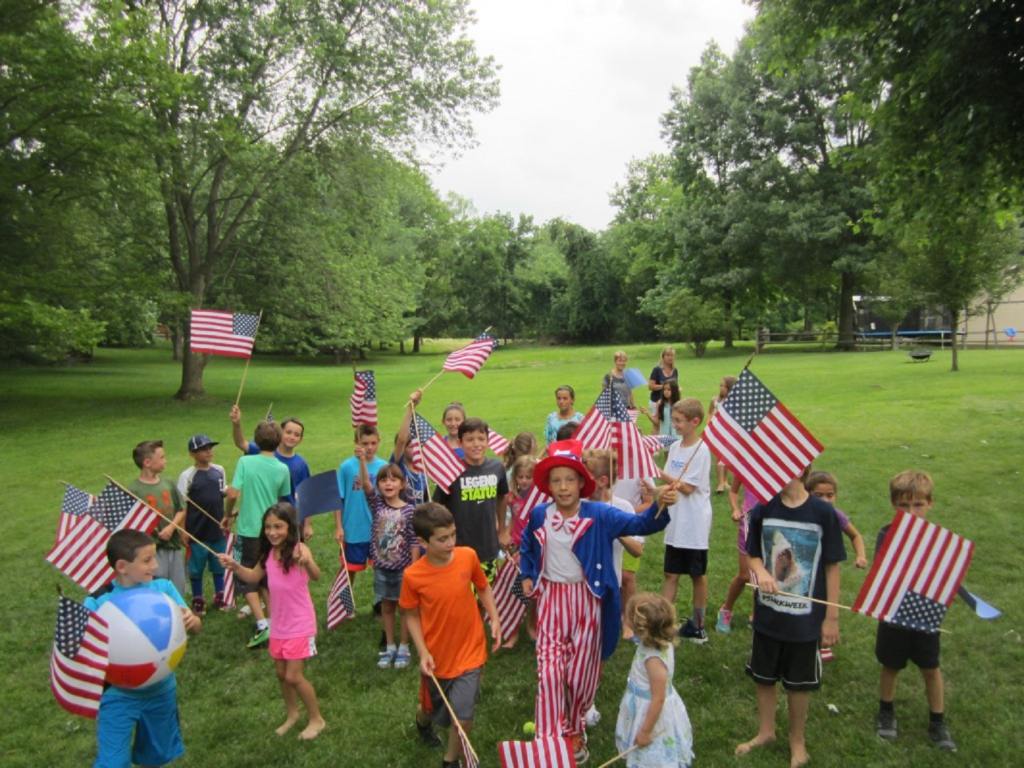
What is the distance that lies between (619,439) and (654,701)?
2762mm

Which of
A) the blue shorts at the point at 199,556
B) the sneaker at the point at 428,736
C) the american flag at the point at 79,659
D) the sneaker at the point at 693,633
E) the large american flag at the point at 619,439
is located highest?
the large american flag at the point at 619,439

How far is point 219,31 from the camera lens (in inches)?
829

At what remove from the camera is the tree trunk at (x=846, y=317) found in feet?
124

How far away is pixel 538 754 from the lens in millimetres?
3227

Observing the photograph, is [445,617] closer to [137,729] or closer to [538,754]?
[538,754]

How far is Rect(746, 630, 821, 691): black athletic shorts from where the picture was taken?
406 centimetres

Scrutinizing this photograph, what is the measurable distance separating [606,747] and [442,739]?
1.07 m

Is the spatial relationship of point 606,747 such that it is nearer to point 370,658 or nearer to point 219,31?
point 370,658

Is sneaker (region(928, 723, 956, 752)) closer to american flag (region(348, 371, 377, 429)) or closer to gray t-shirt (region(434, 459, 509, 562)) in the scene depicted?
gray t-shirt (region(434, 459, 509, 562))

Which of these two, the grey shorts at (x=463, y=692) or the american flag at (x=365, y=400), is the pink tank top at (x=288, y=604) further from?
the american flag at (x=365, y=400)

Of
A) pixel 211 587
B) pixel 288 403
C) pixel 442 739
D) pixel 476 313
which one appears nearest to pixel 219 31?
pixel 288 403

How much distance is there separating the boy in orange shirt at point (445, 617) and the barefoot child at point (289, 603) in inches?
36.2

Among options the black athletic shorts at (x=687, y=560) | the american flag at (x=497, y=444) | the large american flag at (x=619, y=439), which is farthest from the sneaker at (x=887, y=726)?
the american flag at (x=497, y=444)

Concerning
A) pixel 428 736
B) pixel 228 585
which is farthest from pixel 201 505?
pixel 428 736
